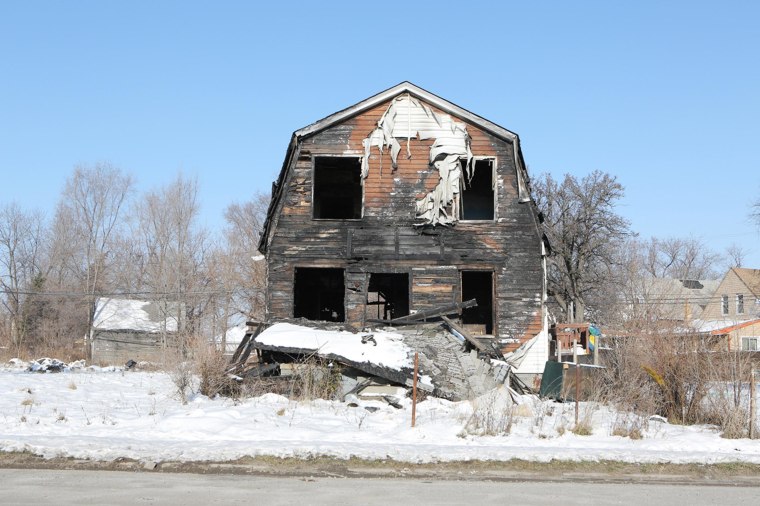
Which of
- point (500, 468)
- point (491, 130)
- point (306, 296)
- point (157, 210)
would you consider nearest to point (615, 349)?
point (500, 468)

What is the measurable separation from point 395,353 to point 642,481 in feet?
28.3

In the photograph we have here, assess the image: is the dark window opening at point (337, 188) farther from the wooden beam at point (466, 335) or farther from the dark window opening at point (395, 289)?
the wooden beam at point (466, 335)

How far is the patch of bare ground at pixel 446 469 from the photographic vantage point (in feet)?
32.7

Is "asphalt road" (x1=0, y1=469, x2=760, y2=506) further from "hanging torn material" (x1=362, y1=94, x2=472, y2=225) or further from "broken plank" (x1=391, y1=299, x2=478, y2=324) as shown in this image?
"hanging torn material" (x1=362, y1=94, x2=472, y2=225)

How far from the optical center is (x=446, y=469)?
Answer: 10227mm

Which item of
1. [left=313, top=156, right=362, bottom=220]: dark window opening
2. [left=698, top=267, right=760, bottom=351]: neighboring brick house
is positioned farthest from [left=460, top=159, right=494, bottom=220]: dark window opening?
[left=698, top=267, right=760, bottom=351]: neighboring brick house

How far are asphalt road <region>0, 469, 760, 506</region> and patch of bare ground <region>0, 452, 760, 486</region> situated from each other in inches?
13.3

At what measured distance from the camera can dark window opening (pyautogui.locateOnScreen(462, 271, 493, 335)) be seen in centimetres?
2684

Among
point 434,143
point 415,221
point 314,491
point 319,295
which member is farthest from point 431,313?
point 314,491

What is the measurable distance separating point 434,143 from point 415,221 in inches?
90.7

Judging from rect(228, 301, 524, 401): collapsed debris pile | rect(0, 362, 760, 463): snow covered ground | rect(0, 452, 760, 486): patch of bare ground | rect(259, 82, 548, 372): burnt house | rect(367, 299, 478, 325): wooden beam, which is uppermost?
rect(259, 82, 548, 372): burnt house

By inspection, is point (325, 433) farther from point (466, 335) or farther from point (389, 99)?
point (389, 99)

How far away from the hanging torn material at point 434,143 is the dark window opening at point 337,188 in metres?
1.41

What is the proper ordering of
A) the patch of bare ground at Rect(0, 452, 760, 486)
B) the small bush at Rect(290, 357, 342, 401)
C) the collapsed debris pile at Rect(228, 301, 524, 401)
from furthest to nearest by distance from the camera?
the collapsed debris pile at Rect(228, 301, 524, 401), the small bush at Rect(290, 357, 342, 401), the patch of bare ground at Rect(0, 452, 760, 486)
